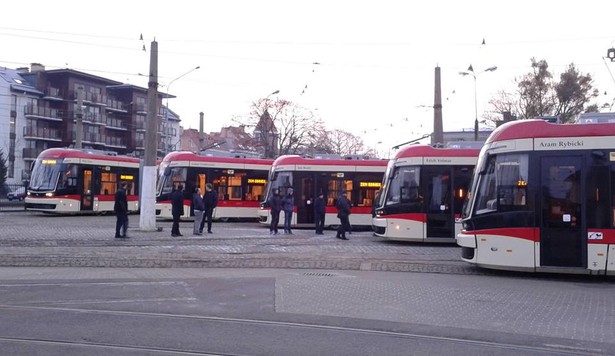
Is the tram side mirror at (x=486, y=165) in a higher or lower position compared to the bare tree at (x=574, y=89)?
lower

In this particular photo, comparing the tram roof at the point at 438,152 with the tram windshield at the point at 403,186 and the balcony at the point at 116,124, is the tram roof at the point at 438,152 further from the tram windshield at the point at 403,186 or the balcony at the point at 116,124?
the balcony at the point at 116,124

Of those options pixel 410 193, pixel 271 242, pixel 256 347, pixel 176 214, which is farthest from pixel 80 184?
pixel 256 347

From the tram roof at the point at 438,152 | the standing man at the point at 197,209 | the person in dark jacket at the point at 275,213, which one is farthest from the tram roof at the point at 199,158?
the tram roof at the point at 438,152

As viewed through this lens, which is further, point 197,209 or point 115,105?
point 115,105

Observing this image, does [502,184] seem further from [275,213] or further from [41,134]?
[41,134]

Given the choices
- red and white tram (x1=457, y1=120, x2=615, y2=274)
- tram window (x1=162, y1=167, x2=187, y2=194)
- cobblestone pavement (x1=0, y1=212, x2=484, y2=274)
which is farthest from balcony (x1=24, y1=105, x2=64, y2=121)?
red and white tram (x1=457, y1=120, x2=615, y2=274)

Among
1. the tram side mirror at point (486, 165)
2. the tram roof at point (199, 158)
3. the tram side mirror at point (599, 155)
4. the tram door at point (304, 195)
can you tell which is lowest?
the tram door at point (304, 195)

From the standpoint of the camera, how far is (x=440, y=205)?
21.9 m

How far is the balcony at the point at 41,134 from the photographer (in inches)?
2990

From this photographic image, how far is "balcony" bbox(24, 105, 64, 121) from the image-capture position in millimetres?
76250

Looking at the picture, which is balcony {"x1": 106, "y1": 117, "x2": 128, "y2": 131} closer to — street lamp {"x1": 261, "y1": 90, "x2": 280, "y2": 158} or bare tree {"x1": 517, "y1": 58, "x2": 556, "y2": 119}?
street lamp {"x1": 261, "y1": 90, "x2": 280, "y2": 158}

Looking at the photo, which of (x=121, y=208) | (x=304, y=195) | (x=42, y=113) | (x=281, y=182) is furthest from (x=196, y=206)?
(x=42, y=113)

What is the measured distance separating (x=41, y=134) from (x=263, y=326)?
244ft

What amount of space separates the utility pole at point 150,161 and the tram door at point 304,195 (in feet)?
21.2
